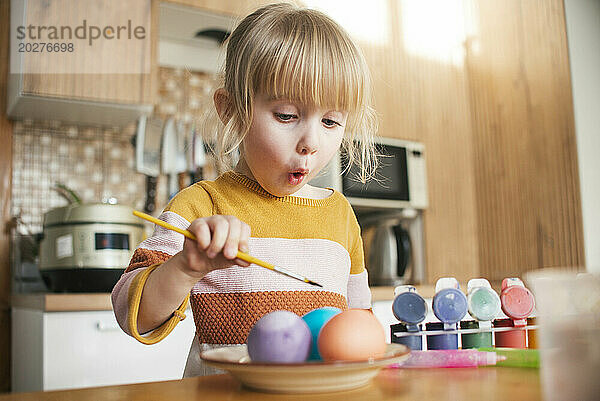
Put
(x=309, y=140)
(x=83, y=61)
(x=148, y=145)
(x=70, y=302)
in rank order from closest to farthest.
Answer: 1. (x=309, y=140)
2. (x=70, y=302)
3. (x=83, y=61)
4. (x=148, y=145)

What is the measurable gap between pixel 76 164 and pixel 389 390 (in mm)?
1830

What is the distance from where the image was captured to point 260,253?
0.92 meters

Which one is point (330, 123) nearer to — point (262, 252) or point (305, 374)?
point (262, 252)

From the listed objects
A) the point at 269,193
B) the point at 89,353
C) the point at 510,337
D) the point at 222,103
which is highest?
the point at 222,103

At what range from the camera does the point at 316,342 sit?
1.90 feet

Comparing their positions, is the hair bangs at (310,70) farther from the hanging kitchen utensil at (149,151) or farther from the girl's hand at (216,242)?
the hanging kitchen utensil at (149,151)

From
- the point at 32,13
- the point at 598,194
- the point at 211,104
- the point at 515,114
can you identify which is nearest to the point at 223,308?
the point at 211,104

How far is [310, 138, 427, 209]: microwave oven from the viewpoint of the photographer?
7.53 ft

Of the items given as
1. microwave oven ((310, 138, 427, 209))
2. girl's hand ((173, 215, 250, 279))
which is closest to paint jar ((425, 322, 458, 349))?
girl's hand ((173, 215, 250, 279))

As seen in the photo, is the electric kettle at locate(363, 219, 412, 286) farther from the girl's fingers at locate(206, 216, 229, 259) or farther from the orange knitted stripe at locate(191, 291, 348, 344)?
the girl's fingers at locate(206, 216, 229, 259)

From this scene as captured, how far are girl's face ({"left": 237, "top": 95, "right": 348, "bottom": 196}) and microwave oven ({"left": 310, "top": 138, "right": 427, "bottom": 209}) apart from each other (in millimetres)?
1407

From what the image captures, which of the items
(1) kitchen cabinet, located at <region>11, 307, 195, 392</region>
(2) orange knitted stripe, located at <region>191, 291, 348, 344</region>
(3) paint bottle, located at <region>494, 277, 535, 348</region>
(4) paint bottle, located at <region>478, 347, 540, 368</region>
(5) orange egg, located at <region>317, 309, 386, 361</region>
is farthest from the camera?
(1) kitchen cabinet, located at <region>11, 307, 195, 392</region>

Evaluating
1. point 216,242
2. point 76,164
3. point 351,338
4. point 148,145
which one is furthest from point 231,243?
point 76,164

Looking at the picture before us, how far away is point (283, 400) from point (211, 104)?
649 millimetres
